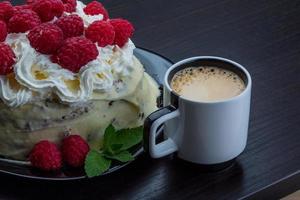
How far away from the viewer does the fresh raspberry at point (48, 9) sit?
39.6 inches

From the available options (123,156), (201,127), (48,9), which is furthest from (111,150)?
(48,9)

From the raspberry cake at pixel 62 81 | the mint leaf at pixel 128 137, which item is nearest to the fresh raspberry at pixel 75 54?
the raspberry cake at pixel 62 81

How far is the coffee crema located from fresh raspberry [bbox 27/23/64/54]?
16 cm

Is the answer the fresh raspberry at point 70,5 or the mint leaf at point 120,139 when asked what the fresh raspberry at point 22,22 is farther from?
the mint leaf at point 120,139

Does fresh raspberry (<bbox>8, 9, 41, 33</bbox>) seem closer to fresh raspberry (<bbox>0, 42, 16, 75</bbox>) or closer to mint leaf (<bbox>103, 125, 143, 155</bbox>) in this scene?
fresh raspberry (<bbox>0, 42, 16, 75</bbox>)

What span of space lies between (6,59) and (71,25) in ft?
0.33

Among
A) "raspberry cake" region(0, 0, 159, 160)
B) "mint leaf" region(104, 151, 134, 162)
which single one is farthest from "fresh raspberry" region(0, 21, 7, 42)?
"mint leaf" region(104, 151, 134, 162)

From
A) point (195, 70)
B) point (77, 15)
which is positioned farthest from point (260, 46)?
point (77, 15)

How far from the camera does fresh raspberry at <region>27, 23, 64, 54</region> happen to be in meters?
0.94

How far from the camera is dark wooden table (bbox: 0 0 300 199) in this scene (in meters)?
0.93

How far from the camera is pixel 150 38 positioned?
123 cm

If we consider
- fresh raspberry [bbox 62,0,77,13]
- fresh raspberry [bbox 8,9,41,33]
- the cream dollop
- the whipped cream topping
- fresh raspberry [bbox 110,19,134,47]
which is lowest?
the whipped cream topping

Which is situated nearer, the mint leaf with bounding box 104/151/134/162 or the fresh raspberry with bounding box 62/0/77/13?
the mint leaf with bounding box 104/151/134/162

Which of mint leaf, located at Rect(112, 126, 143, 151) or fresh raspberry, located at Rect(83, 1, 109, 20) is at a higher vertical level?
fresh raspberry, located at Rect(83, 1, 109, 20)
